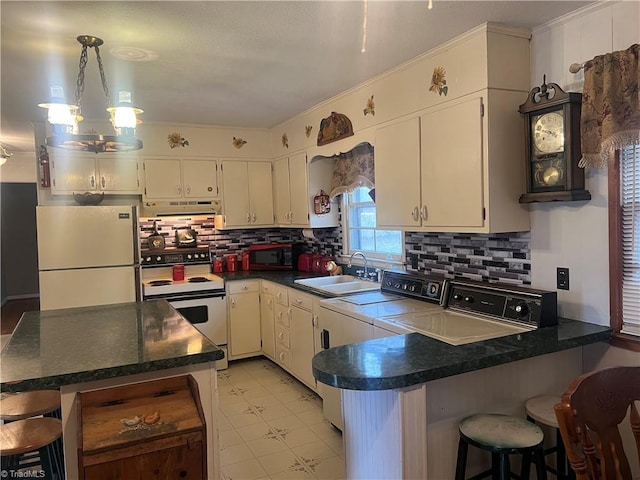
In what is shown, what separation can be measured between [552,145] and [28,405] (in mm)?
2769

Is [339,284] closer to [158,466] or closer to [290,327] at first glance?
[290,327]

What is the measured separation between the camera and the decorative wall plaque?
11.7 ft

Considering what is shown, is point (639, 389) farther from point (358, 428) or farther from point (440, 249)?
point (440, 249)

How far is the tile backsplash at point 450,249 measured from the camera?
8.55ft

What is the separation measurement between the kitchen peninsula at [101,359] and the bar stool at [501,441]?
3.33ft

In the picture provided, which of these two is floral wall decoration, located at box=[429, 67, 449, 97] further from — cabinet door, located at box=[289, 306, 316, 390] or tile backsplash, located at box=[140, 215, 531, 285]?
cabinet door, located at box=[289, 306, 316, 390]

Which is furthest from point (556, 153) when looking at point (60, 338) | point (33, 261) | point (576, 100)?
point (33, 261)

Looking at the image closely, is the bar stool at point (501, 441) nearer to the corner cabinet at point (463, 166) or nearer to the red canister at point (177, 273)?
the corner cabinet at point (463, 166)

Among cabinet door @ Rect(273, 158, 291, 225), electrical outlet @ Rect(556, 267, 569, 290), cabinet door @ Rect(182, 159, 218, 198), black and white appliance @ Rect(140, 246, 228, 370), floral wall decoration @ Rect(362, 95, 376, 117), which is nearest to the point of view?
electrical outlet @ Rect(556, 267, 569, 290)

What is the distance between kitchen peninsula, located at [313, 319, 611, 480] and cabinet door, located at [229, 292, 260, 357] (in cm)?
252

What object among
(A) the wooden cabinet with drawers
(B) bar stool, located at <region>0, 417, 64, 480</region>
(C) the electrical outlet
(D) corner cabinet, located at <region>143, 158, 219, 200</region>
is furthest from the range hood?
(C) the electrical outlet

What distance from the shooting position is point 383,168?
3.10 metres

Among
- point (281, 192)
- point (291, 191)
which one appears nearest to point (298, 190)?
point (291, 191)
